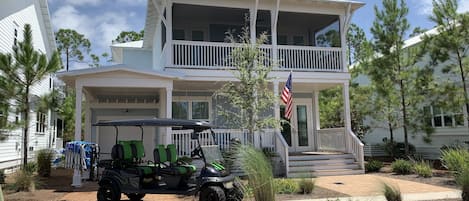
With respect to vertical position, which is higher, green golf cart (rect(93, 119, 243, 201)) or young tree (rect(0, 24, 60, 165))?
young tree (rect(0, 24, 60, 165))

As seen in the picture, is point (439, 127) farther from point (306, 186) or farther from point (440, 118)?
point (306, 186)

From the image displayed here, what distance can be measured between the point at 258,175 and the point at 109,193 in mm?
3984

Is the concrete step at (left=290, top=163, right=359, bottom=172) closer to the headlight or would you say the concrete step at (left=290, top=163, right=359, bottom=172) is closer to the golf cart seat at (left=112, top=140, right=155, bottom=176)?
the headlight

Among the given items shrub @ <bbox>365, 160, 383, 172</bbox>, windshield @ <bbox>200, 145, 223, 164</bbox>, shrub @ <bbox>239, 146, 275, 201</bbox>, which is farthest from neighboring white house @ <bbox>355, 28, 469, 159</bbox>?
shrub @ <bbox>239, 146, 275, 201</bbox>

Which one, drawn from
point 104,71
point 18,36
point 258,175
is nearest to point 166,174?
point 258,175

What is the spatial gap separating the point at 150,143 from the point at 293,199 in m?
9.44

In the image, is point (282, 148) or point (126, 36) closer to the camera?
point (282, 148)

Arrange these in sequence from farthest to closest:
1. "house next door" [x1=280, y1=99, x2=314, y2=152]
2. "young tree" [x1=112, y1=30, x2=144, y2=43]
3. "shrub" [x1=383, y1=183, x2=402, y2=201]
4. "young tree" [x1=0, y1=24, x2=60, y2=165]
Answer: "young tree" [x1=112, y1=30, x2=144, y2=43]
"house next door" [x1=280, y1=99, x2=314, y2=152]
"young tree" [x1=0, y1=24, x2=60, y2=165]
"shrub" [x1=383, y1=183, x2=402, y2=201]

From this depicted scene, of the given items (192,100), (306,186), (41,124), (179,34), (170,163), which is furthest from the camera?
(41,124)

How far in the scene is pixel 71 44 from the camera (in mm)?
40781

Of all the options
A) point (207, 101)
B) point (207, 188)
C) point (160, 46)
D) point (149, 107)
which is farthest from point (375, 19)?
point (207, 188)

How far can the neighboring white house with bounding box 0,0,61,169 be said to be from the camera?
15242 millimetres

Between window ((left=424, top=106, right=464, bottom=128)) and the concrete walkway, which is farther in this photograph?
window ((left=424, top=106, right=464, bottom=128))

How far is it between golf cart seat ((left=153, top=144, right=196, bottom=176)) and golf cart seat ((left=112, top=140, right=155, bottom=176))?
255mm
